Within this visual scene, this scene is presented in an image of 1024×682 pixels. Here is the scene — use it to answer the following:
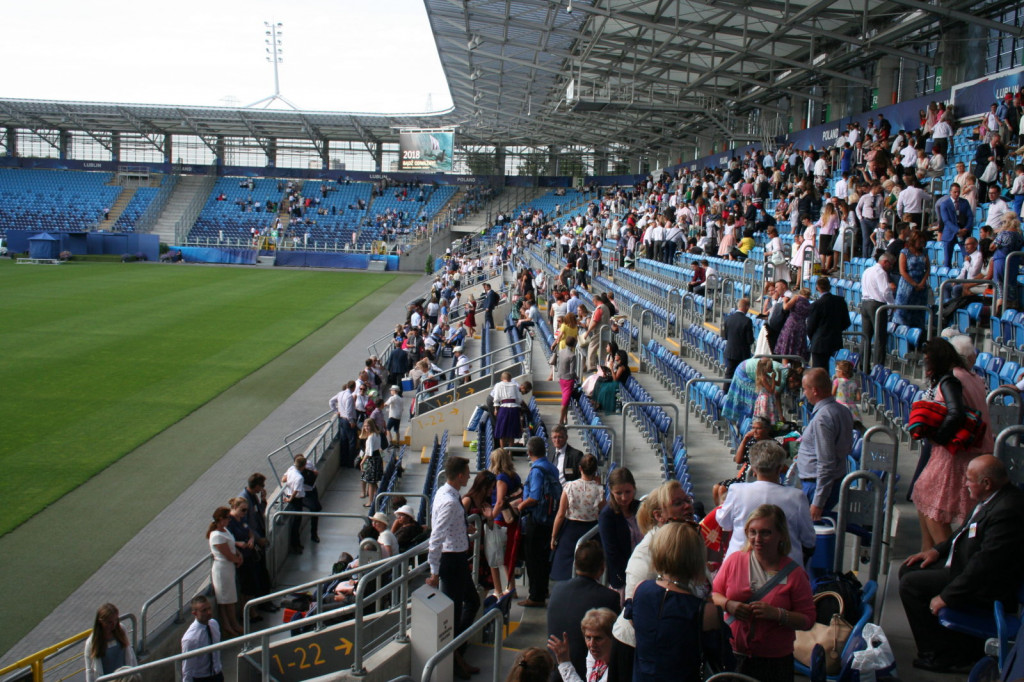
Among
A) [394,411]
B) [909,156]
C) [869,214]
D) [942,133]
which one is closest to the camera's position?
[869,214]

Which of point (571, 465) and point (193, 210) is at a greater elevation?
point (193, 210)

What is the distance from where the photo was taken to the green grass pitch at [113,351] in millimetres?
14133

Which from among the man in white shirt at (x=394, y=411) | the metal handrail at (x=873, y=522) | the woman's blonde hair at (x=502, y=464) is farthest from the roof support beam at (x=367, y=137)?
the metal handrail at (x=873, y=522)

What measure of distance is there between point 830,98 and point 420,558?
27.5 m

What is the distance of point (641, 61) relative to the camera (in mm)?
30562

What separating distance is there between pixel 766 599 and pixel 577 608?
95cm

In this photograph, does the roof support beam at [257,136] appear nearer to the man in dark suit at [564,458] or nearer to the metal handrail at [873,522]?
the man in dark suit at [564,458]

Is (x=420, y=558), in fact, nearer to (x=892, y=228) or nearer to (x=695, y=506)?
(x=695, y=506)

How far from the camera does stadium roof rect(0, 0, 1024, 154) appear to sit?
74.0 ft

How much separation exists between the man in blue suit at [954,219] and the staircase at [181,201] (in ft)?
188

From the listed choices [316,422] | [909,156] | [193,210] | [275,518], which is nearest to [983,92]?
[909,156]

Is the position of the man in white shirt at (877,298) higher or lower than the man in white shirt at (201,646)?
higher

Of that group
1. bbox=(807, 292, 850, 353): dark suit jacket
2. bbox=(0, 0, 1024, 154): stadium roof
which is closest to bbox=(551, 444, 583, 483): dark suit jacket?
bbox=(807, 292, 850, 353): dark suit jacket

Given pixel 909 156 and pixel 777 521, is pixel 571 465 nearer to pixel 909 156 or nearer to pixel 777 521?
pixel 777 521
